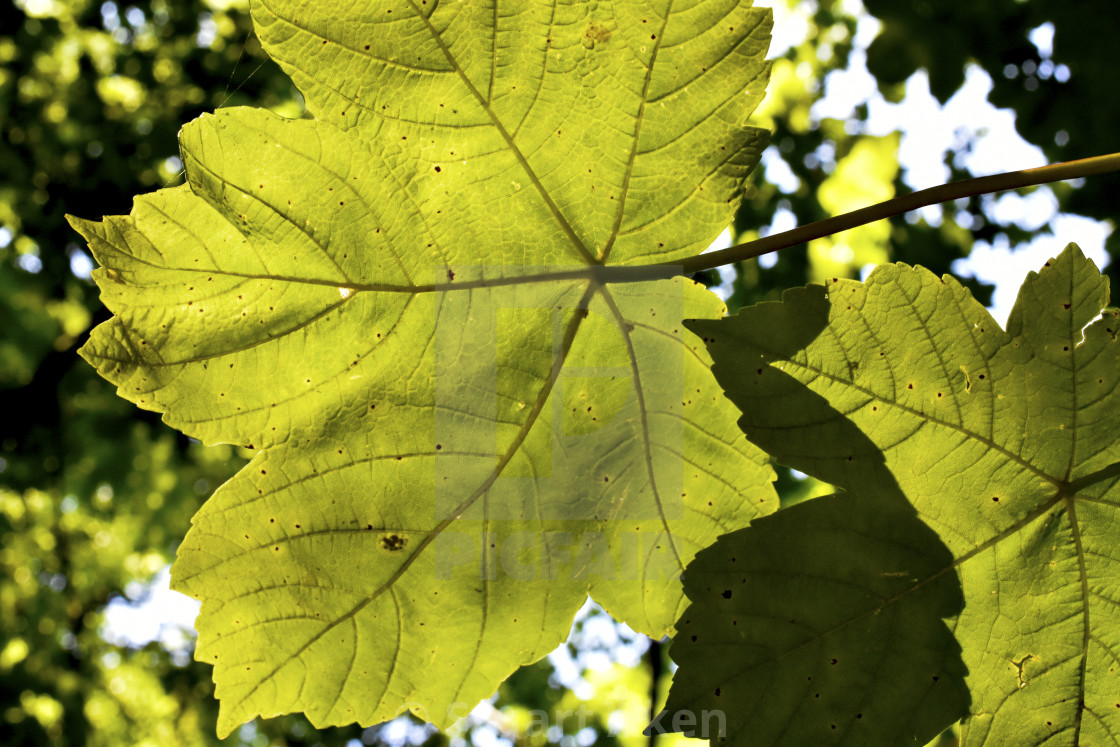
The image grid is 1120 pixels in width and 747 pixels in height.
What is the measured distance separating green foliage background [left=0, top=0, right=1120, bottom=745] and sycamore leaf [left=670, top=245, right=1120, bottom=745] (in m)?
1.80

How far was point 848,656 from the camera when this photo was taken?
0.98 meters

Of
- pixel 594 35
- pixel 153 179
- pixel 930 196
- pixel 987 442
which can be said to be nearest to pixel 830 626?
pixel 987 442

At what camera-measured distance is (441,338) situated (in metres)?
1.09

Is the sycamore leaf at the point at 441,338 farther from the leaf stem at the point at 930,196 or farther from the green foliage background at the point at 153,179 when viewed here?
the green foliage background at the point at 153,179

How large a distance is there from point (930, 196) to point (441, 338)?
0.71 m

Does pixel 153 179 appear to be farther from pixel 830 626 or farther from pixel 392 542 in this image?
pixel 830 626

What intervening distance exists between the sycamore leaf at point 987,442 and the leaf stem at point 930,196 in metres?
0.08

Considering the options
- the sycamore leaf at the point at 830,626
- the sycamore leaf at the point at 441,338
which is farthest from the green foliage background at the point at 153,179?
the sycamore leaf at the point at 830,626

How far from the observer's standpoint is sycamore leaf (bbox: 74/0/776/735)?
1.01m

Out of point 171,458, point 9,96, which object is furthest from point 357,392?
point 9,96

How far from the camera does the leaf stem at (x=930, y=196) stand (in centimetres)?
94

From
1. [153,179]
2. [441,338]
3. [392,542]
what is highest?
[153,179]

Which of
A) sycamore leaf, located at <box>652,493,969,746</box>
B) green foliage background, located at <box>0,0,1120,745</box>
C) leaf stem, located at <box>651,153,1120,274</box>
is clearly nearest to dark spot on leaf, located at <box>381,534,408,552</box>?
sycamore leaf, located at <box>652,493,969,746</box>

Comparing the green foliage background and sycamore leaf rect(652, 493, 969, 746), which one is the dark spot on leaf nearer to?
sycamore leaf rect(652, 493, 969, 746)
